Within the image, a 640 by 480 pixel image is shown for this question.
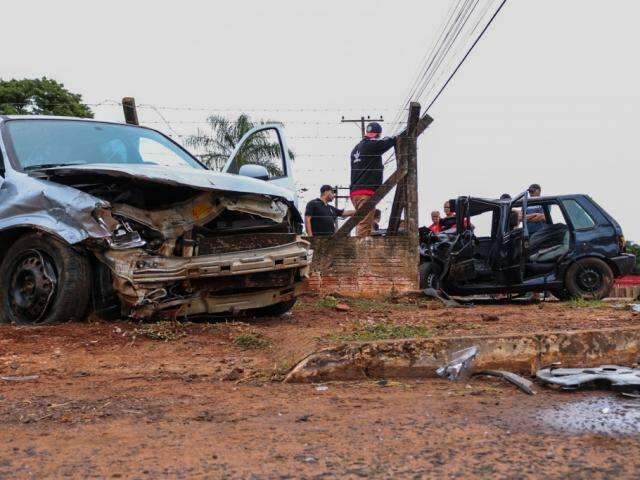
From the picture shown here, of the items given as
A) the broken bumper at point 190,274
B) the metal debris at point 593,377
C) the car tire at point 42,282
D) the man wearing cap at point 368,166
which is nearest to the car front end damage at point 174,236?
the broken bumper at point 190,274

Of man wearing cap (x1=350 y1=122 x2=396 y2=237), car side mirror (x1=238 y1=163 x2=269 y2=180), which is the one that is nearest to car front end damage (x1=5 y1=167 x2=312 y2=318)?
car side mirror (x1=238 y1=163 x2=269 y2=180)

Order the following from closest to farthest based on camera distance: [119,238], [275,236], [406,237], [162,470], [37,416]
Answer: [162,470] < [37,416] < [119,238] < [275,236] < [406,237]

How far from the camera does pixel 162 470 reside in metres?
2.28

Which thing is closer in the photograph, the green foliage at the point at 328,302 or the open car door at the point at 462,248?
the green foliage at the point at 328,302

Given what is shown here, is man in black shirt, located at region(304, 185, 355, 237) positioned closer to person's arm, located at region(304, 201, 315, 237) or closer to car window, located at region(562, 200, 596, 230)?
person's arm, located at region(304, 201, 315, 237)

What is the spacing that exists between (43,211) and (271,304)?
1916 mm

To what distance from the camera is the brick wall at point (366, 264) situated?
888cm

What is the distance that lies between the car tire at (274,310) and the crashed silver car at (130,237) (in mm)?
313

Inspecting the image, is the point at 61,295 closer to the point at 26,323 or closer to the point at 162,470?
the point at 26,323

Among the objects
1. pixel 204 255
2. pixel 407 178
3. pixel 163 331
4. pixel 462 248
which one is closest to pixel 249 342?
pixel 163 331

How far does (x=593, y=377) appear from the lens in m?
3.42

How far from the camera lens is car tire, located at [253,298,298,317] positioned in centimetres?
600

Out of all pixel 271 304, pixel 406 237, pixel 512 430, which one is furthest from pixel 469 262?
pixel 512 430

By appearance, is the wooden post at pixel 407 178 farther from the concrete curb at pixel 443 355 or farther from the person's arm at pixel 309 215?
the concrete curb at pixel 443 355
